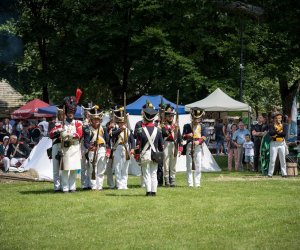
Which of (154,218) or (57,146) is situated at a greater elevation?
(57,146)

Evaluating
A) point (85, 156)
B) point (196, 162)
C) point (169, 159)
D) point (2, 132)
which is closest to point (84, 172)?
point (85, 156)

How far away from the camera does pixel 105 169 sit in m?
19.4

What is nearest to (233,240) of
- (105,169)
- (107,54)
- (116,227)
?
(116,227)

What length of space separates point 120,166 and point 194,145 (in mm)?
1978

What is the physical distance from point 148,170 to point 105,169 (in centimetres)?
219

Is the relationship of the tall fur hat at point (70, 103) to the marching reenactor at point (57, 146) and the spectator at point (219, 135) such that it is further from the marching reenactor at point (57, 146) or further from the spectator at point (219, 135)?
the spectator at point (219, 135)

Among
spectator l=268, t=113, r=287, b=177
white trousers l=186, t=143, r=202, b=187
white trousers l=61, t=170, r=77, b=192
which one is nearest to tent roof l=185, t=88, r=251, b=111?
spectator l=268, t=113, r=287, b=177

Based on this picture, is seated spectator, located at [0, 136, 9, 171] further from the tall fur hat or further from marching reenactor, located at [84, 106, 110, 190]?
the tall fur hat

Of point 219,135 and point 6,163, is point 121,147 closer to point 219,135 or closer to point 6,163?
point 6,163

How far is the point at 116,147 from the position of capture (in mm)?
19500

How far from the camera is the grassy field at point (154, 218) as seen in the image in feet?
38.0

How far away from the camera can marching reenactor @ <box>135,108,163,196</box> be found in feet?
57.2

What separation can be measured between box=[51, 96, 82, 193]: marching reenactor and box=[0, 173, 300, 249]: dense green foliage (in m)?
0.59

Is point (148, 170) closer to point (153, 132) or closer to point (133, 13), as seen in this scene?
point (153, 132)
